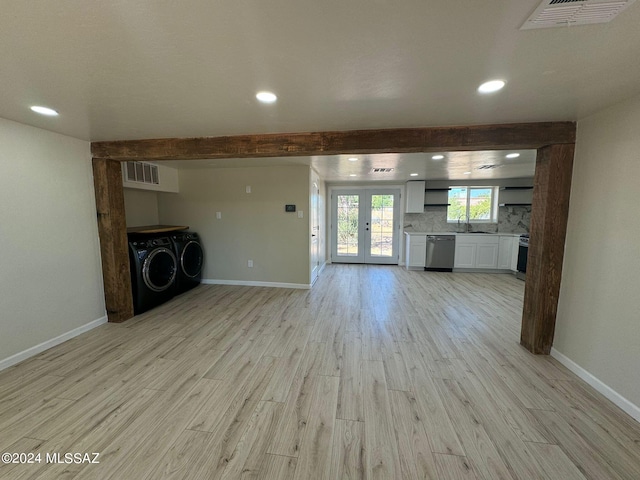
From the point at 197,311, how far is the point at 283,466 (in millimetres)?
2511

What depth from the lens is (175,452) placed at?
1.41 m

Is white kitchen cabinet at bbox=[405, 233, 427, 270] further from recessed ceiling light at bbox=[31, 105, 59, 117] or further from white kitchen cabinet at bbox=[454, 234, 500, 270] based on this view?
recessed ceiling light at bbox=[31, 105, 59, 117]

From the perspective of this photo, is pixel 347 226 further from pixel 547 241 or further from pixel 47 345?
pixel 47 345

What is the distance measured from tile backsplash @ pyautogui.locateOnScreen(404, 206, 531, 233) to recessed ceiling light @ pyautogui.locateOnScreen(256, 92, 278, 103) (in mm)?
5133

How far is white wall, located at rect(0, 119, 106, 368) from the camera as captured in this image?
215 cm

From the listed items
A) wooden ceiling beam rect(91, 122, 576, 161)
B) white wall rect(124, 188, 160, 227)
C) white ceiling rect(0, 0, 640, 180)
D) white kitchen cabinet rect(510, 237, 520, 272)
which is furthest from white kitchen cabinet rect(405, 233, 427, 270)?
white wall rect(124, 188, 160, 227)

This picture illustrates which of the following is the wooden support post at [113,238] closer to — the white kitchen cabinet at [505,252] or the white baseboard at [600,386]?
the white baseboard at [600,386]

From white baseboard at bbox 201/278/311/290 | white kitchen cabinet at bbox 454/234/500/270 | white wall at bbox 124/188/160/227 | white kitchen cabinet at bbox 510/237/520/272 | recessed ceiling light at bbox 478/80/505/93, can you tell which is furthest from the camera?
white kitchen cabinet at bbox 454/234/500/270

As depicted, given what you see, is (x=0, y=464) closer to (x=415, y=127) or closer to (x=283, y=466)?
(x=283, y=466)

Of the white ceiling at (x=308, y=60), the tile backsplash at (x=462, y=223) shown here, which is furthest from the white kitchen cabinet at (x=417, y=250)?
the white ceiling at (x=308, y=60)

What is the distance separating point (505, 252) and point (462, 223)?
3.47ft

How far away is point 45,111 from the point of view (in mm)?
1937

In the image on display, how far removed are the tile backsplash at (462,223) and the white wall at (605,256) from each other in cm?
400

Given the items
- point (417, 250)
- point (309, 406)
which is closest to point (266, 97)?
point (309, 406)
